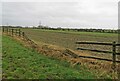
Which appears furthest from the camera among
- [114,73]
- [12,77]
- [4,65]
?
[4,65]

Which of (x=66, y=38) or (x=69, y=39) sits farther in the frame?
(x=66, y=38)

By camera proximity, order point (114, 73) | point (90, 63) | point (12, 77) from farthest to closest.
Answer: point (90, 63), point (114, 73), point (12, 77)

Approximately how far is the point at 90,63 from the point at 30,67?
3567mm

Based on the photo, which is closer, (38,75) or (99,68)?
(38,75)

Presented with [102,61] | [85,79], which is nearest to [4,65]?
[85,79]

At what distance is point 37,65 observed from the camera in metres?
12.7

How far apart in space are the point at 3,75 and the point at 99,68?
189 inches

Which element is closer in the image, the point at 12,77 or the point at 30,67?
the point at 12,77

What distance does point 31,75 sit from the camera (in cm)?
1022

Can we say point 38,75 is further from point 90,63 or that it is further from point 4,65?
point 90,63

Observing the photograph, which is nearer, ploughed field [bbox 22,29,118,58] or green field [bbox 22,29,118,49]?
ploughed field [bbox 22,29,118,58]

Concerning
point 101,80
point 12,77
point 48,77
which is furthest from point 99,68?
point 12,77

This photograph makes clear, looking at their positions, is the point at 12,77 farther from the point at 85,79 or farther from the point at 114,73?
the point at 114,73

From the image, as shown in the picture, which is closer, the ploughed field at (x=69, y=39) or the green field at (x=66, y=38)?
the ploughed field at (x=69, y=39)
